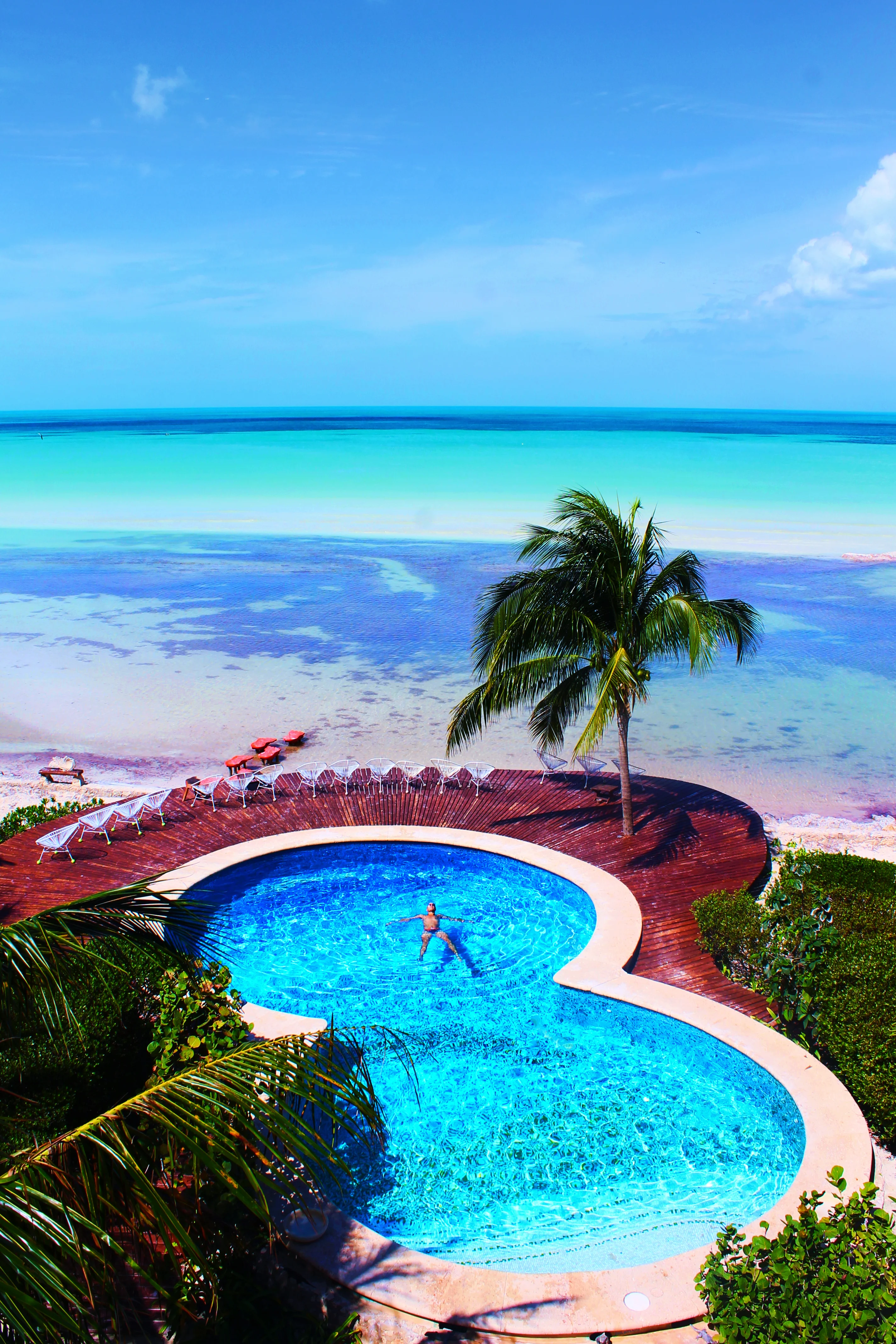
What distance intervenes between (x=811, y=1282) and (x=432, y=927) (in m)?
6.15

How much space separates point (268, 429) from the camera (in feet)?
523

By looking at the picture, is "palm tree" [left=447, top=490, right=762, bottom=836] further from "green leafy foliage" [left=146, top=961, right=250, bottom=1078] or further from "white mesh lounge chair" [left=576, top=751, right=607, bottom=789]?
"green leafy foliage" [left=146, top=961, right=250, bottom=1078]

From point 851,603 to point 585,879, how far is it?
1018 inches

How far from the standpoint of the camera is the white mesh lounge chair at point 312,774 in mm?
15656

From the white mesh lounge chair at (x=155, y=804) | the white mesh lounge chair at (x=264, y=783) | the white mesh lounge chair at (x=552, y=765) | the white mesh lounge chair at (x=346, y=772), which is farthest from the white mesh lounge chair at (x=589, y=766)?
the white mesh lounge chair at (x=155, y=804)

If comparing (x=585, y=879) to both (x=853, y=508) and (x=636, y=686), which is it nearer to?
(x=636, y=686)

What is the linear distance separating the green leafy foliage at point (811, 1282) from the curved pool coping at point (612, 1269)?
0.50m

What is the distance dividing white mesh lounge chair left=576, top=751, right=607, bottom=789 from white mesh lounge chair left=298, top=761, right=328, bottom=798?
446 centimetres

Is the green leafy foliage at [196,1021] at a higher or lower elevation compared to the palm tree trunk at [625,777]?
lower

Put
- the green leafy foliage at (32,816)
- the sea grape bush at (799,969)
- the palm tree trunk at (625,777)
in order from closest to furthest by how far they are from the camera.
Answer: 1. the sea grape bush at (799,969)
2. the palm tree trunk at (625,777)
3. the green leafy foliage at (32,816)

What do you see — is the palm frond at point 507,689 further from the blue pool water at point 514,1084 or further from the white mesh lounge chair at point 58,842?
the white mesh lounge chair at point 58,842

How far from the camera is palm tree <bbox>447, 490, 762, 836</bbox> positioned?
40.3 ft

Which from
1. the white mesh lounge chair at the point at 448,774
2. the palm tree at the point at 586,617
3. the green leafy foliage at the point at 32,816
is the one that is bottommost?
the green leafy foliage at the point at 32,816

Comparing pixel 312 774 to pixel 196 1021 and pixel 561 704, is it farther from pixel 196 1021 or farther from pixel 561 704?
pixel 196 1021
